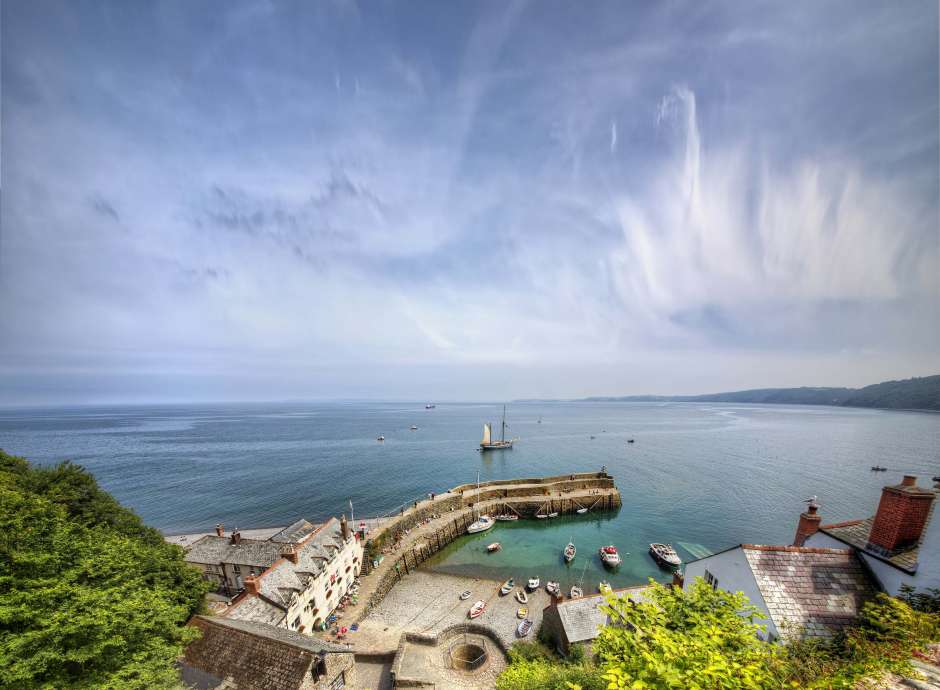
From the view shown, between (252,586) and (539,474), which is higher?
(252,586)

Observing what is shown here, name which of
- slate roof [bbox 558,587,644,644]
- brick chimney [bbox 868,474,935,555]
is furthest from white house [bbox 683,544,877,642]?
slate roof [bbox 558,587,644,644]

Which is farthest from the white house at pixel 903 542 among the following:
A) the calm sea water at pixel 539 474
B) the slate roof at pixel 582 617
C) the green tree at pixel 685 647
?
the calm sea water at pixel 539 474

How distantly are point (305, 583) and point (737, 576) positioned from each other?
106ft

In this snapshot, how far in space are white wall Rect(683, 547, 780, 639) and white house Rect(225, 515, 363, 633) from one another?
97.1 feet

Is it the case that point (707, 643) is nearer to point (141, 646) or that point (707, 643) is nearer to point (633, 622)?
point (633, 622)

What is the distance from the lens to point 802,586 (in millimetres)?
15609

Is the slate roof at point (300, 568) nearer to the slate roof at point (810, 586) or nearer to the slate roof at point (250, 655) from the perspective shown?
the slate roof at point (250, 655)

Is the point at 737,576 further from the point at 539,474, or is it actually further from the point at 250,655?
the point at 539,474

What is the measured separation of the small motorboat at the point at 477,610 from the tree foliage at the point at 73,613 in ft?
78.2

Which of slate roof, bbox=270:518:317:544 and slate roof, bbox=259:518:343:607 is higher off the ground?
slate roof, bbox=259:518:343:607

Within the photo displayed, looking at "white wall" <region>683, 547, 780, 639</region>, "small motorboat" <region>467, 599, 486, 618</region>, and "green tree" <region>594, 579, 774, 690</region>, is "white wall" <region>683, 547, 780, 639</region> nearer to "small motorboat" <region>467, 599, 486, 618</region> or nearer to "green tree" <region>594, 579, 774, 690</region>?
"green tree" <region>594, 579, 774, 690</region>

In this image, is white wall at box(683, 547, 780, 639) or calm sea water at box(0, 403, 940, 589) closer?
white wall at box(683, 547, 780, 639)

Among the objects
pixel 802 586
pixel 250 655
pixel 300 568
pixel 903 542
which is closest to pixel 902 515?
pixel 903 542

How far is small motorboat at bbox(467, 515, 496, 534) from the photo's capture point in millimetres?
51531
